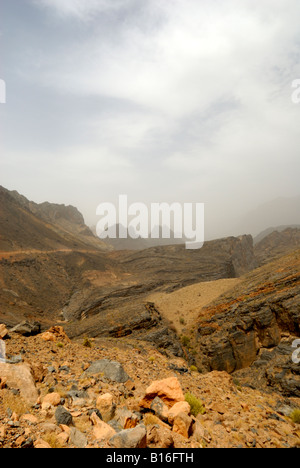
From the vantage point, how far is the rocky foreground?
4371 millimetres

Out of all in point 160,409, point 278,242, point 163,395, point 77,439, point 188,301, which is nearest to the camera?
point 77,439

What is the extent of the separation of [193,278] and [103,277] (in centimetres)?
2177

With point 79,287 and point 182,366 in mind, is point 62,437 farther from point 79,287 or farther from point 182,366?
point 79,287

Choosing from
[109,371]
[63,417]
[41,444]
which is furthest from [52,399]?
[109,371]

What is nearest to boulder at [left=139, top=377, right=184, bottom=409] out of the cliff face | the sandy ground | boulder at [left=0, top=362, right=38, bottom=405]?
boulder at [left=0, top=362, right=38, bottom=405]

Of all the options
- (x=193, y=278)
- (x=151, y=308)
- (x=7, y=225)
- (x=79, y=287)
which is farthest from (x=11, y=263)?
(x=193, y=278)

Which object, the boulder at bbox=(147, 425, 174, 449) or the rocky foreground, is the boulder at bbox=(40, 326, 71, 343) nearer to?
the rocky foreground

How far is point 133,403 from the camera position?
6.38m

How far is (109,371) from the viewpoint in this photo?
325 inches

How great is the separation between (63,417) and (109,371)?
12.1 feet

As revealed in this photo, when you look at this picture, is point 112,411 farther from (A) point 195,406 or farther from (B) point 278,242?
(B) point 278,242

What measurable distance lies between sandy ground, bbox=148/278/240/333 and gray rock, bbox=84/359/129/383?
18310mm

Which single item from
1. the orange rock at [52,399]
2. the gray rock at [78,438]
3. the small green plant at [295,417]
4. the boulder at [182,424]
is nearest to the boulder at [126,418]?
the boulder at [182,424]

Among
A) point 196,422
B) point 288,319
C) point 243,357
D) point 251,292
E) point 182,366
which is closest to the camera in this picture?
point 196,422
